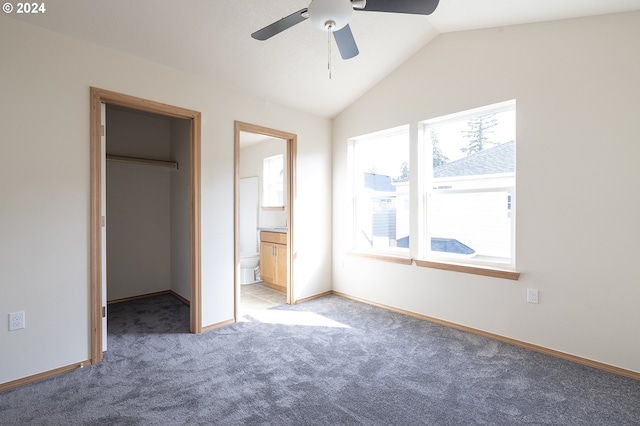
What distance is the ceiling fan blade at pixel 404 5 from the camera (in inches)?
64.7

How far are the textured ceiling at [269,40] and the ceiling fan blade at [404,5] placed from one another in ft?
3.36

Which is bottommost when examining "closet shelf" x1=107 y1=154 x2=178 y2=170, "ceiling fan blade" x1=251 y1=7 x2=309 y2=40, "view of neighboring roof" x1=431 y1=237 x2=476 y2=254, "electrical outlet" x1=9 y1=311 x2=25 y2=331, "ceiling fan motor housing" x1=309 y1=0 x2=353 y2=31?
"electrical outlet" x1=9 y1=311 x2=25 y2=331

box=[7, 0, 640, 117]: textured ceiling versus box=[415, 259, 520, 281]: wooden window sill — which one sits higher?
box=[7, 0, 640, 117]: textured ceiling

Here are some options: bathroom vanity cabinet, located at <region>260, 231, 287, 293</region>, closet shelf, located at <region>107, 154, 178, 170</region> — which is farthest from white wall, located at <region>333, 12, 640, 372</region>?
closet shelf, located at <region>107, 154, 178, 170</region>

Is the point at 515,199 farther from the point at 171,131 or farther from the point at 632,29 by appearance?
the point at 171,131

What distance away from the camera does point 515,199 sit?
9.41 feet

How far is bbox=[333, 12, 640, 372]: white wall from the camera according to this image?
→ 2326mm

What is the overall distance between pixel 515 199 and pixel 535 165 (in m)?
0.33

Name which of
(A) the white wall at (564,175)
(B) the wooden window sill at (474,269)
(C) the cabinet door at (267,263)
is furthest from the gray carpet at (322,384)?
(C) the cabinet door at (267,263)

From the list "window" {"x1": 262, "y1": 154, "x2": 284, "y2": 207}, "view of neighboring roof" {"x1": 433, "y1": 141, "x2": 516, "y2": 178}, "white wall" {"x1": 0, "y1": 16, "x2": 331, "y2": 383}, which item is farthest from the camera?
"window" {"x1": 262, "y1": 154, "x2": 284, "y2": 207}

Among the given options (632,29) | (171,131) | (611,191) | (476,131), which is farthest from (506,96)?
(171,131)

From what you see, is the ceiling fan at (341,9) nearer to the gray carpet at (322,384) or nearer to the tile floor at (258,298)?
the gray carpet at (322,384)

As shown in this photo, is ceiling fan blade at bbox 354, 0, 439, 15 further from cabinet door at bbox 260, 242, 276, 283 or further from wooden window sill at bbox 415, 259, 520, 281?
cabinet door at bbox 260, 242, 276, 283

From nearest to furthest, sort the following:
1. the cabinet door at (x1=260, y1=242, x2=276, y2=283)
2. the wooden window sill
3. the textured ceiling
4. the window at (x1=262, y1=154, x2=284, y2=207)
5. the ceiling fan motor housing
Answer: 1. the ceiling fan motor housing
2. the textured ceiling
3. the wooden window sill
4. the cabinet door at (x1=260, y1=242, x2=276, y2=283)
5. the window at (x1=262, y1=154, x2=284, y2=207)
